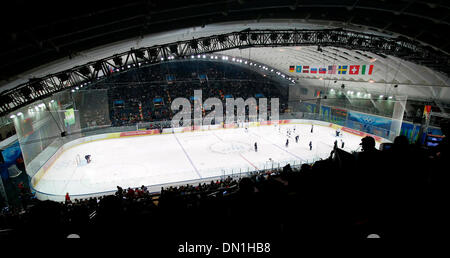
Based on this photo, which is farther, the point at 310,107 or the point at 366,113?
the point at 310,107

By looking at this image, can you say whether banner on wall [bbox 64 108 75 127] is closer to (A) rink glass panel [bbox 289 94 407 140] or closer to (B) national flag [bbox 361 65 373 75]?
(A) rink glass panel [bbox 289 94 407 140]

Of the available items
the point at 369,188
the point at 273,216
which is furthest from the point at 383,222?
the point at 273,216

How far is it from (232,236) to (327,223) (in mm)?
908

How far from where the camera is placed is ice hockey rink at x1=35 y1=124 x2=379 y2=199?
14.1m

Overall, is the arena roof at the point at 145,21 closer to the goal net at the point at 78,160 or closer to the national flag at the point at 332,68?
the goal net at the point at 78,160

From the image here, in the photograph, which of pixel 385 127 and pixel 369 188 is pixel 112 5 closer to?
pixel 369 188

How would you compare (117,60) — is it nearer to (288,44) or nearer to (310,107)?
(288,44)

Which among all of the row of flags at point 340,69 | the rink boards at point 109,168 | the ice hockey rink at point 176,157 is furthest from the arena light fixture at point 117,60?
the row of flags at point 340,69

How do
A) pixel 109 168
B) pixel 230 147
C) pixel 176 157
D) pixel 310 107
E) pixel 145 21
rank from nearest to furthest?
pixel 145 21, pixel 109 168, pixel 176 157, pixel 230 147, pixel 310 107

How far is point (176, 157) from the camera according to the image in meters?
18.7

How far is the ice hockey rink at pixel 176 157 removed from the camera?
1415 cm

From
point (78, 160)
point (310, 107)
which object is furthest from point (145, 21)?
point (310, 107)

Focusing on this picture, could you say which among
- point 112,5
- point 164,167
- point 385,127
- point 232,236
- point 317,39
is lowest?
point 164,167

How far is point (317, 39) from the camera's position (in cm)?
1415
